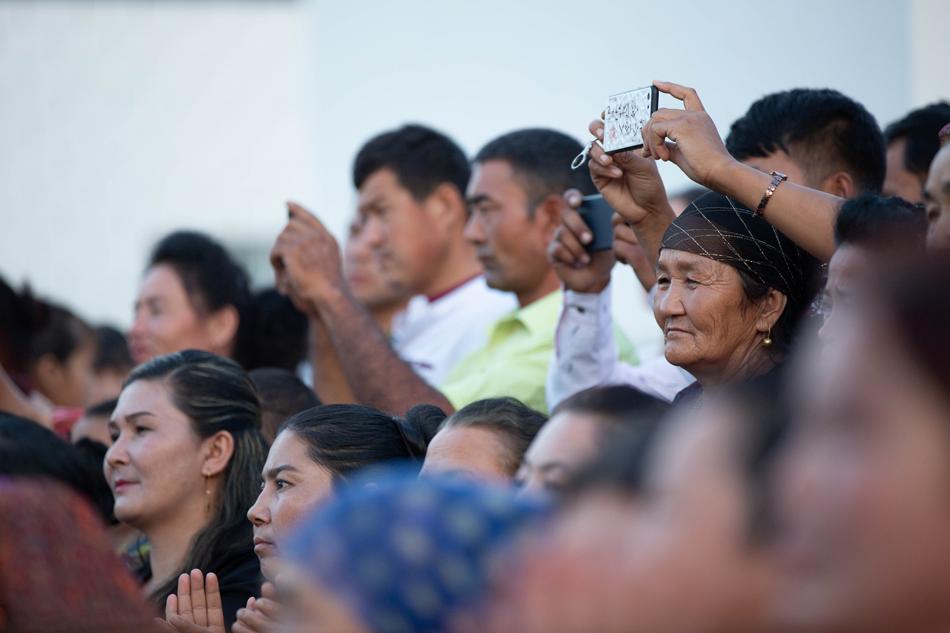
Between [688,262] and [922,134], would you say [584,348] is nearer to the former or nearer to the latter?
[688,262]

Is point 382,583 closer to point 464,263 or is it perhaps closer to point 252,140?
point 464,263

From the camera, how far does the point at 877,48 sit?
5309 millimetres

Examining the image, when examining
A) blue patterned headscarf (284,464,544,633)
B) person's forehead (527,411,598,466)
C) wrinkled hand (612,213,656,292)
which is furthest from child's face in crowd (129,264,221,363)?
blue patterned headscarf (284,464,544,633)

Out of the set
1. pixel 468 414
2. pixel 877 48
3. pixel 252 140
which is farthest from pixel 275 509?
pixel 252 140

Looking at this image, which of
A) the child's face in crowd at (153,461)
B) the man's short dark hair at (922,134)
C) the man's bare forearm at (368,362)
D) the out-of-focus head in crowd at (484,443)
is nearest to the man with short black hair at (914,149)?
the man's short dark hair at (922,134)

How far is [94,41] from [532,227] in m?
8.69

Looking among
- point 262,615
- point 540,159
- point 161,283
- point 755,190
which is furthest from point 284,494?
point 161,283

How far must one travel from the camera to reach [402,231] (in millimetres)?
5504

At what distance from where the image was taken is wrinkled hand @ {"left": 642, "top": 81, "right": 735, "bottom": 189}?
296 centimetres

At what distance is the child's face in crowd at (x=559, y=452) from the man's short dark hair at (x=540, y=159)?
2.75 metres

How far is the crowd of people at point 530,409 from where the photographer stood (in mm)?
1457

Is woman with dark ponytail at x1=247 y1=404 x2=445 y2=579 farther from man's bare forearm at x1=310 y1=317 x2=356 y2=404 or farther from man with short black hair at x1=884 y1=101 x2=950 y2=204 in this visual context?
man with short black hair at x1=884 y1=101 x2=950 y2=204

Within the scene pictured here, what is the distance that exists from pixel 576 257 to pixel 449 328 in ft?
4.87

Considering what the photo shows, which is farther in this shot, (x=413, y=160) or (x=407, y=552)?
(x=413, y=160)
